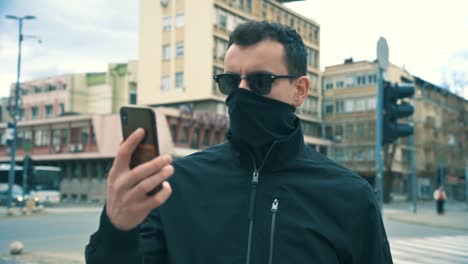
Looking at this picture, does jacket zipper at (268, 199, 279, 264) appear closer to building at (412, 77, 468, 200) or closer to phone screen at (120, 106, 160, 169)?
phone screen at (120, 106, 160, 169)

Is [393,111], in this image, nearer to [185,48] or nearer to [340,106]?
[185,48]

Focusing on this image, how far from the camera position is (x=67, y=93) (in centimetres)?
6012

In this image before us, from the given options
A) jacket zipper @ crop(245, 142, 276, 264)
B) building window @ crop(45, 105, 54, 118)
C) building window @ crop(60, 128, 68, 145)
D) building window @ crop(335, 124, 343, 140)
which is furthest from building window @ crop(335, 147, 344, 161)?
jacket zipper @ crop(245, 142, 276, 264)

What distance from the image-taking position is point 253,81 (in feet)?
7.55

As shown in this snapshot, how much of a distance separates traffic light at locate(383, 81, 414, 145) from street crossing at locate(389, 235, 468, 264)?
3254 mm

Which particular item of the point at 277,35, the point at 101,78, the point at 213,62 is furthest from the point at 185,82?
the point at 277,35

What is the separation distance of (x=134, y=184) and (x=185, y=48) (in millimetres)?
50010

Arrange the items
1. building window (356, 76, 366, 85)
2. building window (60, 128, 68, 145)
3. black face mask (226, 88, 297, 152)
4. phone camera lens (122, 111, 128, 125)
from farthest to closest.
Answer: building window (356, 76, 366, 85), building window (60, 128, 68, 145), black face mask (226, 88, 297, 152), phone camera lens (122, 111, 128, 125)

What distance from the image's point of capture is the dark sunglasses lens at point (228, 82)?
2354 millimetres

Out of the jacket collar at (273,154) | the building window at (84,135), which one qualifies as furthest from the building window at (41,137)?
the jacket collar at (273,154)

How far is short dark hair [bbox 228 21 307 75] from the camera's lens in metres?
2.31

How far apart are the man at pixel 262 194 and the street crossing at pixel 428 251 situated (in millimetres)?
9470

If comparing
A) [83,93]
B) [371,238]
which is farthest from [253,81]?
[83,93]

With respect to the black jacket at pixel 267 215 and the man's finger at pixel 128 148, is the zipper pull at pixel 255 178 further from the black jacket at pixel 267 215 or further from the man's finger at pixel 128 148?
the man's finger at pixel 128 148
